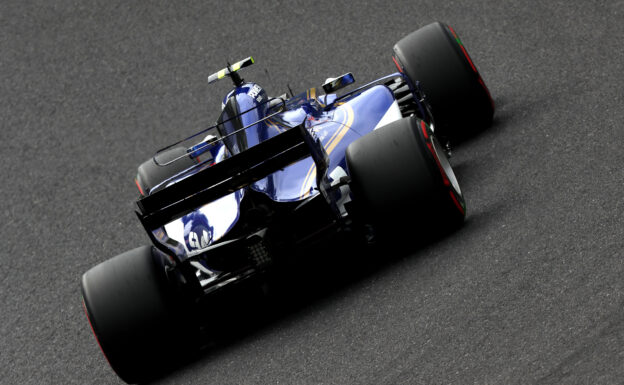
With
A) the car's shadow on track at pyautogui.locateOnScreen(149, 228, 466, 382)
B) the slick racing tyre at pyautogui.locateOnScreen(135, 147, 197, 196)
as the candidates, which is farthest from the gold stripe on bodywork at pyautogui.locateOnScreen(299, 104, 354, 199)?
the slick racing tyre at pyautogui.locateOnScreen(135, 147, 197, 196)

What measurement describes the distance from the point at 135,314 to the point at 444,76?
3553 mm

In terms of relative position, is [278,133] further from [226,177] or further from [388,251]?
[388,251]

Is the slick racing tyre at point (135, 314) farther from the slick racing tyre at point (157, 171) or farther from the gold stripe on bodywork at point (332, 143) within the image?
the slick racing tyre at point (157, 171)

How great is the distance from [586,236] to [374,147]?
1491 millimetres

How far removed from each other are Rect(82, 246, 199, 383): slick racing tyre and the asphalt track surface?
29cm

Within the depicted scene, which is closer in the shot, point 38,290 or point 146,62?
point 38,290

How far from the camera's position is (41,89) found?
1509cm

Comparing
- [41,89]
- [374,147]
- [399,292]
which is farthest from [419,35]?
[41,89]

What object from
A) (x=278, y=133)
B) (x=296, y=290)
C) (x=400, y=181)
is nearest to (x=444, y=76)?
(x=278, y=133)

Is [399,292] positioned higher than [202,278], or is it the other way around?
[202,278]

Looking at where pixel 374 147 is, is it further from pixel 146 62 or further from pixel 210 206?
pixel 146 62

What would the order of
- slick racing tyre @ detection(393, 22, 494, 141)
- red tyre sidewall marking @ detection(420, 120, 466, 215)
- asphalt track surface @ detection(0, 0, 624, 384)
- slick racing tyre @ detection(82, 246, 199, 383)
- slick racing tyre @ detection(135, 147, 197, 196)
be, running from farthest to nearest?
slick racing tyre @ detection(135, 147, 197, 196)
slick racing tyre @ detection(393, 22, 494, 141)
red tyre sidewall marking @ detection(420, 120, 466, 215)
slick racing tyre @ detection(82, 246, 199, 383)
asphalt track surface @ detection(0, 0, 624, 384)

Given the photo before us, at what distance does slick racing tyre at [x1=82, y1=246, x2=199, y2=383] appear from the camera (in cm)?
715

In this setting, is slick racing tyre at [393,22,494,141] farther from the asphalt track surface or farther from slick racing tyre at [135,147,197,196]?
slick racing tyre at [135,147,197,196]
